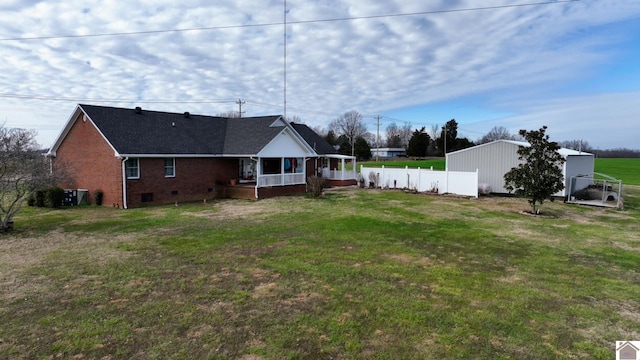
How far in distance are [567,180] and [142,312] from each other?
23245 millimetres

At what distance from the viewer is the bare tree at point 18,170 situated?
11.9 metres

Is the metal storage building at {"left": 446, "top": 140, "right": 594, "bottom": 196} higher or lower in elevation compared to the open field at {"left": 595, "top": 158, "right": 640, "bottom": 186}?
higher

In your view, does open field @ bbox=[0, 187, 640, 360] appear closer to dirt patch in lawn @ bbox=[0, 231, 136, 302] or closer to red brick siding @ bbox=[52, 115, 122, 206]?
dirt patch in lawn @ bbox=[0, 231, 136, 302]

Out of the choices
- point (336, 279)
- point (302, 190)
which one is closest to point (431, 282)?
point (336, 279)

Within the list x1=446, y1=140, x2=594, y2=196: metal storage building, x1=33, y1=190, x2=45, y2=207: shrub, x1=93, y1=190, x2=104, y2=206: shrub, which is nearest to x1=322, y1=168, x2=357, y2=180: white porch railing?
x1=446, y1=140, x2=594, y2=196: metal storage building

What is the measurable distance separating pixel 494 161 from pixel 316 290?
20929 mm

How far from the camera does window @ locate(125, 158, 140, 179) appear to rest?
59.5 feet

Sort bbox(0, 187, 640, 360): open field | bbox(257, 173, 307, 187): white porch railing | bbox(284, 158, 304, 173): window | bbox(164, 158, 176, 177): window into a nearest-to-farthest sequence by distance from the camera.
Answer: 1. bbox(0, 187, 640, 360): open field
2. bbox(164, 158, 176, 177): window
3. bbox(257, 173, 307, 187): white porch railing
4. bbox(284, 158, 304, 173): window

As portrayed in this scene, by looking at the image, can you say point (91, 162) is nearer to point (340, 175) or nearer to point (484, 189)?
point (340, 175)

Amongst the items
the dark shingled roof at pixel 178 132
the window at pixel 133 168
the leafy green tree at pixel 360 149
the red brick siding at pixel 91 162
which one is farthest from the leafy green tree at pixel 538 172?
the leafy green tree at pixel 360 149

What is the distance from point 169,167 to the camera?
20.0m

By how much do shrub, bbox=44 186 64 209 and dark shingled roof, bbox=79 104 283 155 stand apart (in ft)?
11.9

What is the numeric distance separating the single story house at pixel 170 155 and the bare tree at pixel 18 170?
139 centimetres

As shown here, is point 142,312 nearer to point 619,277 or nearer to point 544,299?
point 544,299
